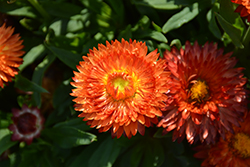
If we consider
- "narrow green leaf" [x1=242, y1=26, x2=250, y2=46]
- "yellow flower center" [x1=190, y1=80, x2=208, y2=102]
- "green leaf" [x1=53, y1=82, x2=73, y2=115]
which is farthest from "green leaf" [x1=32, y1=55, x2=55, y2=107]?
"narrow green leaf" [x1=242, y1=26, x2=250, y2=46]

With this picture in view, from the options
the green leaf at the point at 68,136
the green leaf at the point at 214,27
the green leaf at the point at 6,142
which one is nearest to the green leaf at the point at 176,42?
the green leaf at the point at 214,27

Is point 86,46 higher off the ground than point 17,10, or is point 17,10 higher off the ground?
point 17,10

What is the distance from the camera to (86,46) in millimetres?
1713

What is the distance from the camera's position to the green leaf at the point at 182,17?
1.63 m

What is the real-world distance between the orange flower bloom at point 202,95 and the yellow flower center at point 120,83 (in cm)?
26

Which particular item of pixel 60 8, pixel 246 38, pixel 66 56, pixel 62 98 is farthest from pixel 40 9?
pixel 246 38

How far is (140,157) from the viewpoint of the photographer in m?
1.84

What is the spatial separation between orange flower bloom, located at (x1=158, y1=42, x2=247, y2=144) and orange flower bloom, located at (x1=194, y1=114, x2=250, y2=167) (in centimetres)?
20

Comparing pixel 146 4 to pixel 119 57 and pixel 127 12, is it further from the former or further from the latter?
pixel 119 57

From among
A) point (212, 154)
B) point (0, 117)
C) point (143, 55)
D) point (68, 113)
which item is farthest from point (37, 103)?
point (212, 154)

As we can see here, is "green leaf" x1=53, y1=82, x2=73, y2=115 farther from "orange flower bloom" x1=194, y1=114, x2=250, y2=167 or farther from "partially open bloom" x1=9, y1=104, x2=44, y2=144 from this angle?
"orange flower bloom" x1=194, y1=114, x2=250, y2=167

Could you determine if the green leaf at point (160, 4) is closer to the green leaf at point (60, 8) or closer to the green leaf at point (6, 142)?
the green leaf at point (60, 8)

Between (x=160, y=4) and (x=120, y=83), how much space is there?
61cm

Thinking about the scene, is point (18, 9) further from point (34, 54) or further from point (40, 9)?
point (34, 54)
